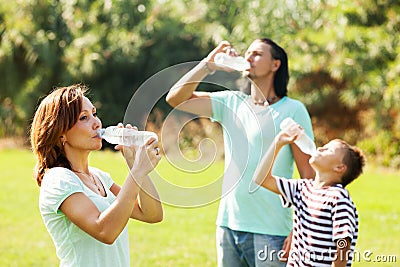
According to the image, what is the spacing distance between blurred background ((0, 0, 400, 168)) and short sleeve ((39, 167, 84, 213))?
12143mm

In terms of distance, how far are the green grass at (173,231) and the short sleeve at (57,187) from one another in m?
2.39

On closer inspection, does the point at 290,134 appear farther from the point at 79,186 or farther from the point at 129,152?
the point at 79,186

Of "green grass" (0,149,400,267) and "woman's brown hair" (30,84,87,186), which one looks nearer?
"woman's brown hair" (30,84,87,186)

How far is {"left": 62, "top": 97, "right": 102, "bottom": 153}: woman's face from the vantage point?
2713 millimetres

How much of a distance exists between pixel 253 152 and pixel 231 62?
47 centimetres

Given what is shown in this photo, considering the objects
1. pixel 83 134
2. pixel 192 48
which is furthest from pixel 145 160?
pixel 192 48

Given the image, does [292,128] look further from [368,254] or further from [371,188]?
[371,188]

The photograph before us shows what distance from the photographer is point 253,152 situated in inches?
141

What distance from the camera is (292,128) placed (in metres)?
3.43

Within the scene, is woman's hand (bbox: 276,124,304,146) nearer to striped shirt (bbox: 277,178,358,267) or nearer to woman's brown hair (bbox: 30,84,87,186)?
striped shirt (bbox: 277,178,358,267)

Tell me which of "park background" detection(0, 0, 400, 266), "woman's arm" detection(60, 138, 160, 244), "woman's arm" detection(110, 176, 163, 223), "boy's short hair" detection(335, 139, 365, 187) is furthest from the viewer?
"park background" detection(0, 0, 400, 266)

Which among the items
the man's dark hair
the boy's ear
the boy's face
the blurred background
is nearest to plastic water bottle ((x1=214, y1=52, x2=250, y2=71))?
the man's dark hair

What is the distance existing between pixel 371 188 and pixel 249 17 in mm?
8169

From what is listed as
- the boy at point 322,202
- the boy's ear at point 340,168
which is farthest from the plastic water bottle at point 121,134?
the boy's ear at point 340,168
